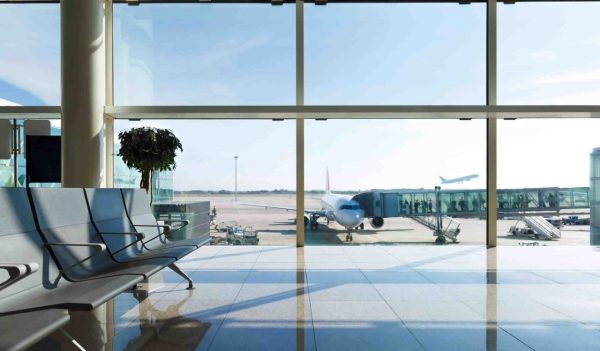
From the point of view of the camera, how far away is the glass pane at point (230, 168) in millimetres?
5922

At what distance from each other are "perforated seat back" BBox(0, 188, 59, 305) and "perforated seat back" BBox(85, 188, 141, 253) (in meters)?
0.66

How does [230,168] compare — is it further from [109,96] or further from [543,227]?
[543,227]

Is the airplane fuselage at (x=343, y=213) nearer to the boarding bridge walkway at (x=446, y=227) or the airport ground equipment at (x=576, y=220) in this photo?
the boarding bridge walkway at (x=446, y=227)

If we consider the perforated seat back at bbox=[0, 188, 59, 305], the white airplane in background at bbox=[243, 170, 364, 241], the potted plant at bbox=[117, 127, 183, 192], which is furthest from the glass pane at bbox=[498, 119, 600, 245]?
the perforated seat back at bbox=[0, 188, 59, 305]

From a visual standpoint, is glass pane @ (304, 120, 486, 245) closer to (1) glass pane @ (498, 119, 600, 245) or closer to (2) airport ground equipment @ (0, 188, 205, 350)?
(1) glass pane @ (498, 119, 600, 245)

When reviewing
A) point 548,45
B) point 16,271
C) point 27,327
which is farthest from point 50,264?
point 548,45

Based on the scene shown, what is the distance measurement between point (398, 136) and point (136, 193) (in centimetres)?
379

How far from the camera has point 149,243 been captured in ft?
11.4

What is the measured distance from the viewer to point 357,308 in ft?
9.66

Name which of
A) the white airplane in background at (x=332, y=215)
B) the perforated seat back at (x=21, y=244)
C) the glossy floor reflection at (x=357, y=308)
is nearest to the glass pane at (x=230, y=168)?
the white airplane in background at (x=332, y=215)

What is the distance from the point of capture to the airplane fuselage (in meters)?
6.41

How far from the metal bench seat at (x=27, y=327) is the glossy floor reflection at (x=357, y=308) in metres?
0.80

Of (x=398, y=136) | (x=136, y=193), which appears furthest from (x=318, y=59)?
(x=136, y=193)

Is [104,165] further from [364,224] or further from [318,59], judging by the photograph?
[364,224]
